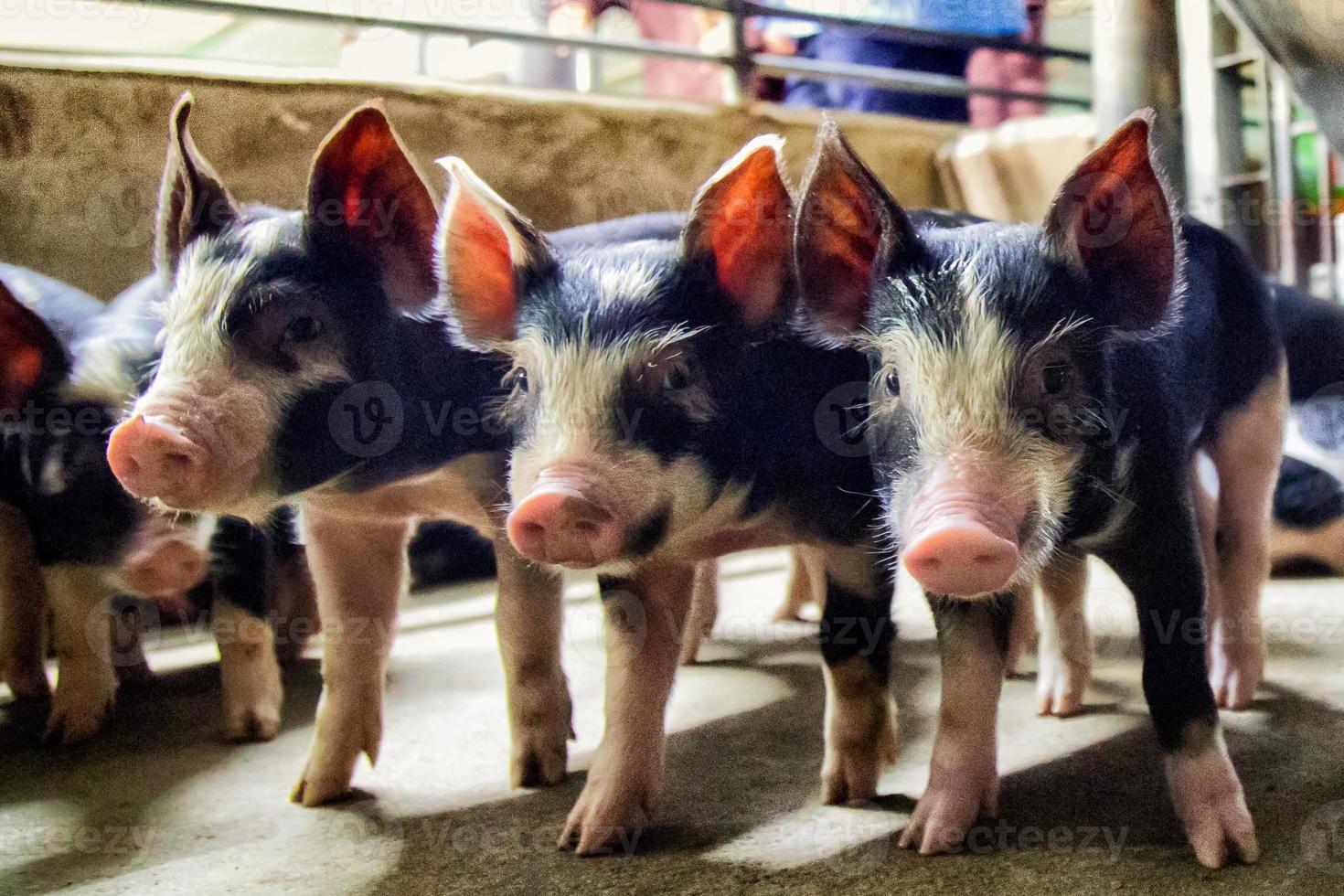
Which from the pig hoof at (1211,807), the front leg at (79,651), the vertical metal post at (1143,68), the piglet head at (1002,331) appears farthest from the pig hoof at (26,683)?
the vertical metal post at (1143,68)

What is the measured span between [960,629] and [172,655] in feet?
6.75

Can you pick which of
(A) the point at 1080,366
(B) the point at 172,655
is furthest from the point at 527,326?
(B) the point at 172,655

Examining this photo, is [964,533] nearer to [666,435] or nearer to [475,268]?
[666,435]

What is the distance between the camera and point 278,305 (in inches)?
58.9

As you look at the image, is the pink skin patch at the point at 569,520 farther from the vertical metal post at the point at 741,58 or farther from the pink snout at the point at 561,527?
the vertical metal post at the point at 741,58

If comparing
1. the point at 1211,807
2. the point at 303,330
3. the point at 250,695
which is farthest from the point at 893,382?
the point at 250,695

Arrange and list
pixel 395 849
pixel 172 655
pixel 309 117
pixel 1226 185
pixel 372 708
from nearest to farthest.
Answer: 1. pixel 395 849
2. pixel 372 708
3. pixel 309 117
4. pixel 172 655
5. pixel 1226 185

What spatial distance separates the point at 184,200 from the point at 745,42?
2026mm

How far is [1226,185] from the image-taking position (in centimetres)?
333

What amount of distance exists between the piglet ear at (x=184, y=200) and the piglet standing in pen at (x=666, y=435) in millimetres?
323

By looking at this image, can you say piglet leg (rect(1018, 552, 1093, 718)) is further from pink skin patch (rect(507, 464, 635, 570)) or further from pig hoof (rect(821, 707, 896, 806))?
pink skin patch (rect(507, 464, 635, 570))

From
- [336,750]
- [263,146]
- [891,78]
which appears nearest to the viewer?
[336,750]

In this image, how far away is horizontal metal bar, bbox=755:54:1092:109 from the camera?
337 centimetres

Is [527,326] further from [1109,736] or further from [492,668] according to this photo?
[492,668]
